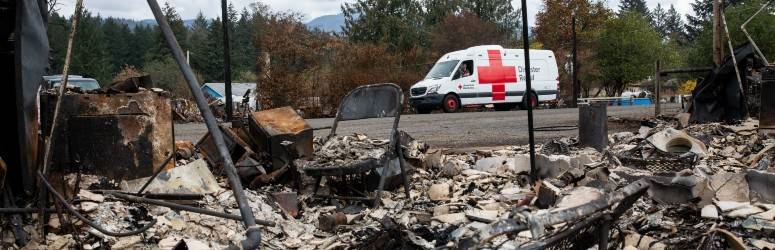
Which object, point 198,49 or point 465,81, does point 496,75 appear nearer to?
point 465,81

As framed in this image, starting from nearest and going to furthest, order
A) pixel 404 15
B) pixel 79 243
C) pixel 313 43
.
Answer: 1. pixel 79 243
2. pixel 313 43
3. pixel 404 15

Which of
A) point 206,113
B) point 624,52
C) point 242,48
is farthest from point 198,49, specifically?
point 206,113

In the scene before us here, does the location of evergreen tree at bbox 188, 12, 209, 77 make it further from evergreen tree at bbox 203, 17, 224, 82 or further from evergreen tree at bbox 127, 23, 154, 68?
evergreen tree at bbox 127, 23, 154, 68

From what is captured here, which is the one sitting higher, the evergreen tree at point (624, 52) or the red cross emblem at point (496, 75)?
the evergreen tree at point (624, 52)

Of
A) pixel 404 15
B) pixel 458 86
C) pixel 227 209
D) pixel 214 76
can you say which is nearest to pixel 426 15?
pixel 404 15

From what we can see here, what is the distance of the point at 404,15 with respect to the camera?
1714 inches

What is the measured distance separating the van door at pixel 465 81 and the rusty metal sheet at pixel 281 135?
13.6 m

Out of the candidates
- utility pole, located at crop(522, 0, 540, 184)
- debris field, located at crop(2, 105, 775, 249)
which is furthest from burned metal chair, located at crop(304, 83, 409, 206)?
utility pole, located at crop(522, 0, 540, 184)

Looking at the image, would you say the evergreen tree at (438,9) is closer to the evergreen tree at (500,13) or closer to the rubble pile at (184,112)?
the evergreen tree at (500,13)

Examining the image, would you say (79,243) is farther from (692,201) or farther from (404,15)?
(404,15)

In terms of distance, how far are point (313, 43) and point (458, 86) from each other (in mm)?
9849

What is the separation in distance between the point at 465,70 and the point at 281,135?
14.2m

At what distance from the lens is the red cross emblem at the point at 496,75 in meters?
19.2

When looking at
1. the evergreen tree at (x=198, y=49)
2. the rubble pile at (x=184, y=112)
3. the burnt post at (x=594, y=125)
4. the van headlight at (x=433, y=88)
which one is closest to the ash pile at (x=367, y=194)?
the burnt post at (x=594, y=125)
